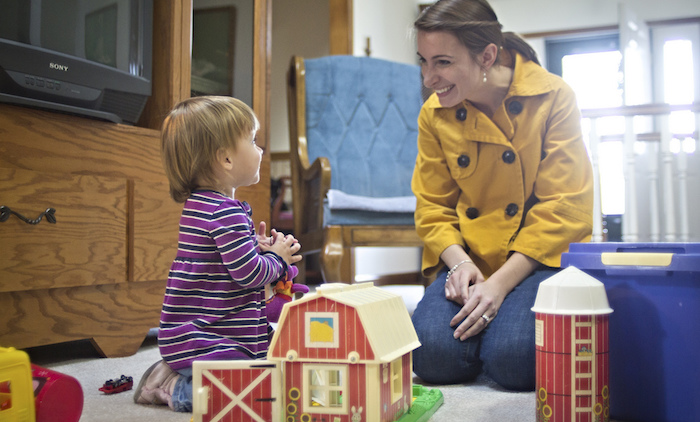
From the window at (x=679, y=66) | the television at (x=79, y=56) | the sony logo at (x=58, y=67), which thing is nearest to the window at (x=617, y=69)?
the window at (x=679, y=66)

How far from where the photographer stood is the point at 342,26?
3555 mm

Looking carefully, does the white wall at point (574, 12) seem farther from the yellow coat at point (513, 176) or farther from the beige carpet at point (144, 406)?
the beige carpet at point (144, 406)

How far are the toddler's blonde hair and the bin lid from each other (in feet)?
1.94

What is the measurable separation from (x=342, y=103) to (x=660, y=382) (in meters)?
2.01

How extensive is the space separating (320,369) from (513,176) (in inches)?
29.7

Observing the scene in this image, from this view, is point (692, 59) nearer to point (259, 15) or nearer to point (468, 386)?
point (259, 15)

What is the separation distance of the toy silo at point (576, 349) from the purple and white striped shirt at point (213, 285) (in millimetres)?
473

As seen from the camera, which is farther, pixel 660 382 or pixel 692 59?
pixel 692 59

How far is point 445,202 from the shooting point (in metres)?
1.50

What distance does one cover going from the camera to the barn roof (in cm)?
80

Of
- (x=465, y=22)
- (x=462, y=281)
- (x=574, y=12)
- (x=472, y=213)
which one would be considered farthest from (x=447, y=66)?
(x=574, y=12)

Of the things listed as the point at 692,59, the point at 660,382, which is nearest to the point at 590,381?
the point at 660,382

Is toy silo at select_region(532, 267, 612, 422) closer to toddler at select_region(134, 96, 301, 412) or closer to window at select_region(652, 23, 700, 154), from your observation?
toddler at select_region(134, 96, 301, 412)

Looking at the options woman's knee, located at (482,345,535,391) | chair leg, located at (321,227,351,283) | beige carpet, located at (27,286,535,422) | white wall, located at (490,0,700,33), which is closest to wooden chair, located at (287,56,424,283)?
chair leg, located at (321,227,351,283)
